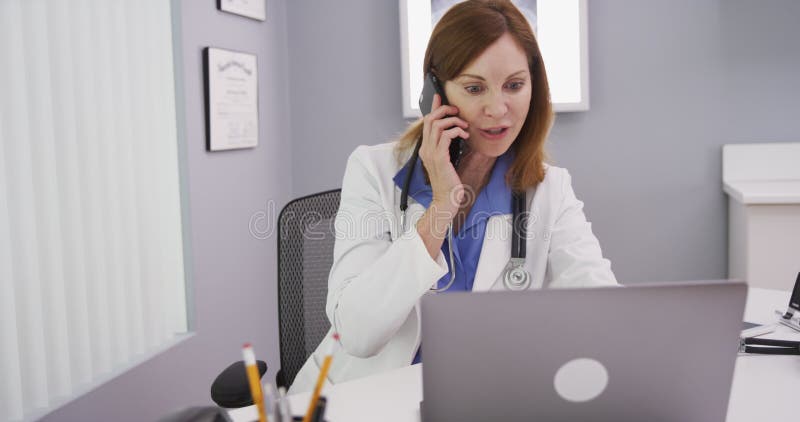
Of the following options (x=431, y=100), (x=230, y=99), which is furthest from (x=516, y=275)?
(x=230, y=99)

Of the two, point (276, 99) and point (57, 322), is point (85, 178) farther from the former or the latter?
point (276, 99)

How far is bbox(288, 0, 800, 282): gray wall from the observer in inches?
107

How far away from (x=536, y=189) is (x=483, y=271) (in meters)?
0.27

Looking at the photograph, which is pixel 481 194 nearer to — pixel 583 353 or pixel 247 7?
pixel 583 353

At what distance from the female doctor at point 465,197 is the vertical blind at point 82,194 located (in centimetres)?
65

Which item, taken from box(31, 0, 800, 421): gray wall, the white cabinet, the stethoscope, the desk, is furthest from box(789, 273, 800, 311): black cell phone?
box(31, 0, 800, 421): gray wall

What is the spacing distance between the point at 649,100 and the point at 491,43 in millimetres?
1680

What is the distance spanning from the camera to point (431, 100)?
58.8 inches

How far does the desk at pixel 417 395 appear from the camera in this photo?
932mm

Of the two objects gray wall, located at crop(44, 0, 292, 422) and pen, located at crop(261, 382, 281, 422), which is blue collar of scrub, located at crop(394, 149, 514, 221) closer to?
pen, located at crop(261, 382, 281, 422)

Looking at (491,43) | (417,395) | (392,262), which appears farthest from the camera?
(491,43)

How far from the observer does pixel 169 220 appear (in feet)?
6.86

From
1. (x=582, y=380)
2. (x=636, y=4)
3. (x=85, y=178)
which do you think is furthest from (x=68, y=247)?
(x=636, y=4)

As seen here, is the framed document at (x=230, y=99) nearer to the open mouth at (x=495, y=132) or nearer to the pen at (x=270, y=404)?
the open mouth at (x=495, y=132)
